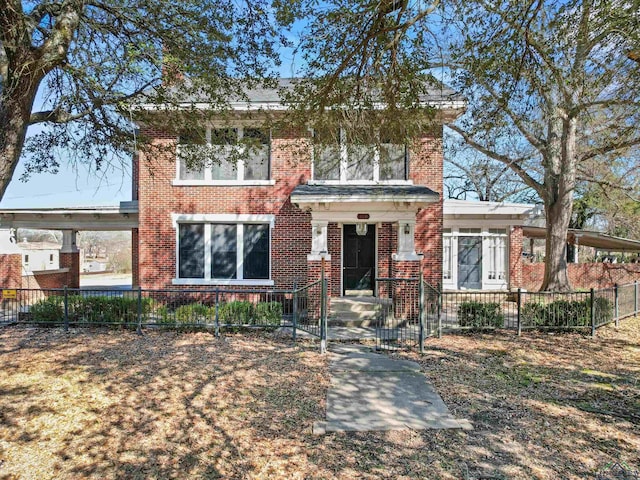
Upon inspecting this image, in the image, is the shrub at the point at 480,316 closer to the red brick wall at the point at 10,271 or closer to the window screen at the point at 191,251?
the window screen at the point at 191,251

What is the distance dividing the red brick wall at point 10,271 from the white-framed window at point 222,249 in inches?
282

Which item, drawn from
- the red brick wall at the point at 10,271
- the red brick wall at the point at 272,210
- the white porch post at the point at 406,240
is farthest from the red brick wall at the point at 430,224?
the red brick wall at the point at 10,271

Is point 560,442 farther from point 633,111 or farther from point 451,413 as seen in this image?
point 633,111

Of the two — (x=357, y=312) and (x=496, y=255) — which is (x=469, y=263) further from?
(x=357, y=312)

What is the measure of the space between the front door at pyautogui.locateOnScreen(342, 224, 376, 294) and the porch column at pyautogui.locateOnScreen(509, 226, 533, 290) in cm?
646

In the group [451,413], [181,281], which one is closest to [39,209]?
[181,281]

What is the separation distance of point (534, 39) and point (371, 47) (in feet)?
10.0

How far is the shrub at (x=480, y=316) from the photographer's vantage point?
380 inches

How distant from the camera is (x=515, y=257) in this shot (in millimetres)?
15883

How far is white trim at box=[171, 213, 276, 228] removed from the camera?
1216cm

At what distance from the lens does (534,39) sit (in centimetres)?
709

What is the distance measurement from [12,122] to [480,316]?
9.90 m

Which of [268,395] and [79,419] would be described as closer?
[79,419]

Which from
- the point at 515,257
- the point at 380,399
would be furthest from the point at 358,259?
the point at 380,399
